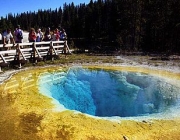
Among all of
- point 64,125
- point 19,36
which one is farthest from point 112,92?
point 19,36

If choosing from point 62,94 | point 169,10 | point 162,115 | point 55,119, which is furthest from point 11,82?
point 169,10

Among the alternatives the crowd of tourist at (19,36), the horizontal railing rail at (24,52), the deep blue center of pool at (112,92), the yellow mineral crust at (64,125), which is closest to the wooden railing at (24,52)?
the horizontal railing rail at (24,52)

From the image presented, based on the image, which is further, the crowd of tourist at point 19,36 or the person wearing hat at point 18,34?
the person wearing hat at point 18,34

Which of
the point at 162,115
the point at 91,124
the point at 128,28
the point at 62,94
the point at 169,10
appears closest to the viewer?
the point at 91,124

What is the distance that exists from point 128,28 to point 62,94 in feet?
90.5

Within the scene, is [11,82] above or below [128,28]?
below

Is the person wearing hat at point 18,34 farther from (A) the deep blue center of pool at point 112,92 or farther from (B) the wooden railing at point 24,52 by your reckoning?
(A) the deep blue center of pool at point 112,92

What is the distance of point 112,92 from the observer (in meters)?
13.0

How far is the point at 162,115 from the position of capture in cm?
857

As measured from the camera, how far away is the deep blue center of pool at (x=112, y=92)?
1105cm

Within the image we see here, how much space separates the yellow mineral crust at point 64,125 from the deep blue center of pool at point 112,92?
2221 mm

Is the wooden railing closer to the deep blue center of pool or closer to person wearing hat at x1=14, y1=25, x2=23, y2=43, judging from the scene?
person wearing hat at x1=14, y1=25, x2=23, y2=43

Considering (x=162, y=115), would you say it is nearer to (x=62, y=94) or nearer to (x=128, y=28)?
(x=62, y=94)

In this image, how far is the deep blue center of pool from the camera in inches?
435
